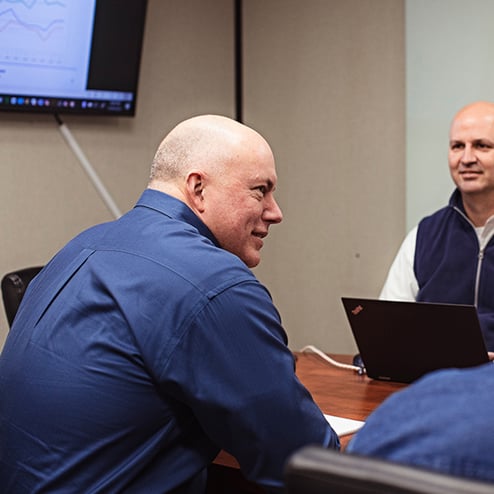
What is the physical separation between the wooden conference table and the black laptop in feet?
0.22

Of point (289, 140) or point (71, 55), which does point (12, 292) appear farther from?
point (289, 140)

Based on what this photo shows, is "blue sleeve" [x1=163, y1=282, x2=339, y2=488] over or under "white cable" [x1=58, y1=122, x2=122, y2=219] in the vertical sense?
under

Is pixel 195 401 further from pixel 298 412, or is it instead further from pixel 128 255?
pixel 128 255

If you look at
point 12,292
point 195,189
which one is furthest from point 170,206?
point 12,292

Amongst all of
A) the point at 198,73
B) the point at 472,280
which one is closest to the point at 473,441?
the point at 472,280

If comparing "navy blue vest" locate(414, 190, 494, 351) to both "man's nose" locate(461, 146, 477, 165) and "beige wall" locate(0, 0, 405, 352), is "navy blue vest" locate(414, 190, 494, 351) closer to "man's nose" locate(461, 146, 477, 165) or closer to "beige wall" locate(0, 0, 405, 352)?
"man's nose" locate(461, 146, 477, 165)

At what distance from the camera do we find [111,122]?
4.18 m

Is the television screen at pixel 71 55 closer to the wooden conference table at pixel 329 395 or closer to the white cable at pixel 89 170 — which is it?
the white cable at pixel 89 170

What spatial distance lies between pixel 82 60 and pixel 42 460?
2554 millimetres

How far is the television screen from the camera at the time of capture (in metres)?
3.67

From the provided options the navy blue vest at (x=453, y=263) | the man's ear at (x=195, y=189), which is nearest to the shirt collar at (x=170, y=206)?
the man's ear at (x=195, y=189)

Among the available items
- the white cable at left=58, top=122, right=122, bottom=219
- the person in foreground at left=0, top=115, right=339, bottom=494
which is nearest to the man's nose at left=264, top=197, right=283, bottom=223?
the person in foreground at left=0, top=115, right=339, bottom=494

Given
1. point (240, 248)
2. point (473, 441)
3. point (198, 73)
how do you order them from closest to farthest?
point (473, 441)
point (240, 248)
point (198, 73)

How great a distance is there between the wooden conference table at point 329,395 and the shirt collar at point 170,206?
1.66 feet
